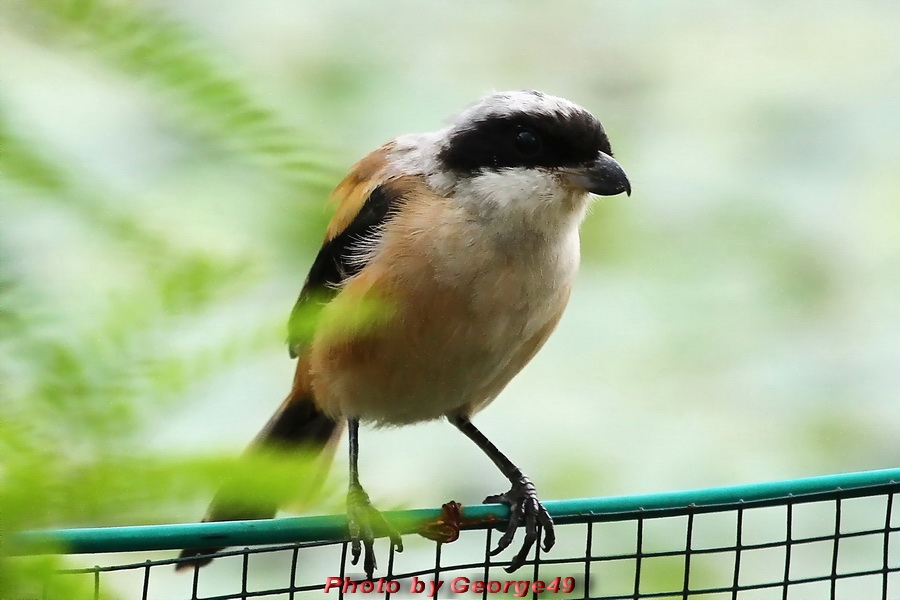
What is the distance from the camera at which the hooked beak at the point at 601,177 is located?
2.81 meters

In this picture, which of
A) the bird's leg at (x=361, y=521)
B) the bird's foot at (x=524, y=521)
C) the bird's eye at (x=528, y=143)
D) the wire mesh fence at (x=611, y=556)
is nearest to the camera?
the bird's leg at (x=361, y=521)

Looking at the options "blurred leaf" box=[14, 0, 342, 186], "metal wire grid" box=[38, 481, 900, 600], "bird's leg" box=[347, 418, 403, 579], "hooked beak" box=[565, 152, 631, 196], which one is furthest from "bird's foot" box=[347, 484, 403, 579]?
"hooked beak" box=[565, 152, 631, 196]

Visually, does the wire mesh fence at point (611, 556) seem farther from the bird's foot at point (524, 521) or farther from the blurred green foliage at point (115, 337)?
the blurred green foliage at point (115, 337)

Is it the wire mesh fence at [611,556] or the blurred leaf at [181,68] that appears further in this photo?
the wire mesh fence at [611,556]

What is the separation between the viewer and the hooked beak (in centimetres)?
281

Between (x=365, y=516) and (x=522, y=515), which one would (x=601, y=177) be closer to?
(x=522, y=515)

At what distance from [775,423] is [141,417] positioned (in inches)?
143

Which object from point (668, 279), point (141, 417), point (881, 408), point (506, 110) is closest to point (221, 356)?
point (141, 417)

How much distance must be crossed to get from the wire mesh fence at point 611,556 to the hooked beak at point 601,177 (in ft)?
2.89

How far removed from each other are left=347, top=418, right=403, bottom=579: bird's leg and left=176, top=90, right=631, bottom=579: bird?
0.03m

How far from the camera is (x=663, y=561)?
283 centimetres

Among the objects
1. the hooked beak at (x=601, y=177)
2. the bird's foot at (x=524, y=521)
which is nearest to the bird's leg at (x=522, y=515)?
the bird's foot at (x=524, y=521)

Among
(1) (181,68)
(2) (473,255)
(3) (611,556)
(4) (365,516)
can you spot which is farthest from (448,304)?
(1) (181,68)

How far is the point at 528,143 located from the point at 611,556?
3.89 feet
